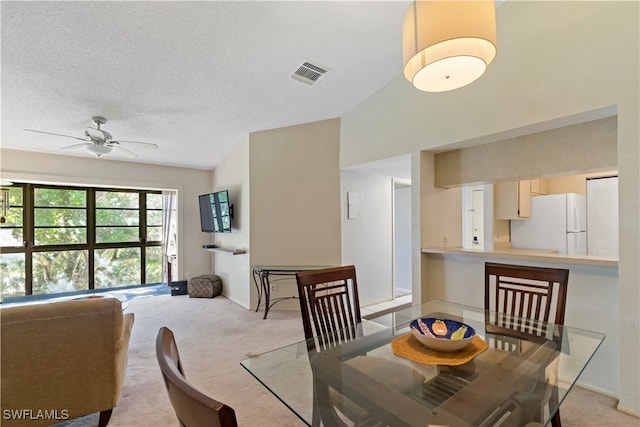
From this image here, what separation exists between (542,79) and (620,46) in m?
0.45

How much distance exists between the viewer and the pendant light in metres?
1.29

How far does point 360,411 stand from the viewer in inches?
45.1

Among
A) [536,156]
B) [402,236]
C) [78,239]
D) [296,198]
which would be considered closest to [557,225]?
[536,156]

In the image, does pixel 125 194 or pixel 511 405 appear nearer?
pixel 511 405

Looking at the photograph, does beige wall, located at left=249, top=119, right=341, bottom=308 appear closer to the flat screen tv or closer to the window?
the flat screen tv

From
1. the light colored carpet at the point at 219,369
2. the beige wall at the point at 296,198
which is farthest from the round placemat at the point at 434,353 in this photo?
the beige wall at the point at 296,198

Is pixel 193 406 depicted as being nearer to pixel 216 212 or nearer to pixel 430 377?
pixel 430 377

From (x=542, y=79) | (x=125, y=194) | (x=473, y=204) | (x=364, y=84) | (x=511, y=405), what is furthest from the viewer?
(x=125, y=194)

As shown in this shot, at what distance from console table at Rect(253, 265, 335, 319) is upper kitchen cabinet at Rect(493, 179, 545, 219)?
103 inches

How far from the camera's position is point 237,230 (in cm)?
491

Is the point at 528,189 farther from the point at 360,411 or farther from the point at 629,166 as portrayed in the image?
the point at 360,411

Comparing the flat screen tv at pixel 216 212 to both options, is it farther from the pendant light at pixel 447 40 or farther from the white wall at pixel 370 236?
the pendant light at pixel 447 40

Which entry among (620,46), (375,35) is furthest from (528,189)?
(375,35)

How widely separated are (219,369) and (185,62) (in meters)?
2.85
